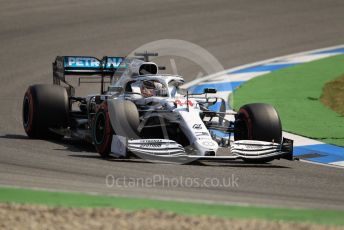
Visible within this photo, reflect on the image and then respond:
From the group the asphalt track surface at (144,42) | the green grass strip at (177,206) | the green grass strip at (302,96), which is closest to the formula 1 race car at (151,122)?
the asphalt track surface at (144,42)

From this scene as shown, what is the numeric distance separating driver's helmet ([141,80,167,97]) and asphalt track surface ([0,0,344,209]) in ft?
3.87

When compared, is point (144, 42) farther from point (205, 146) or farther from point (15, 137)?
point (205, 146)

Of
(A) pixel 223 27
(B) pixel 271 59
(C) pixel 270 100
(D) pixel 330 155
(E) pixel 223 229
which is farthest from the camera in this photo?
(A) pixel 223 27

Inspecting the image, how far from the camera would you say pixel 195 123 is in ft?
40.3

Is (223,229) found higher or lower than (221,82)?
lower

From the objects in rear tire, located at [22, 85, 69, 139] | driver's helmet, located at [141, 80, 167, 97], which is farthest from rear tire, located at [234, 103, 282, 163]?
rear tire, located at [22, 85, 69, 139]

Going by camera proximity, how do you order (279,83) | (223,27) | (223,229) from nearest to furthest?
(223,229) < (279,83) < (223,27)

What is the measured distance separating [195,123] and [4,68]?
9837 millimetres

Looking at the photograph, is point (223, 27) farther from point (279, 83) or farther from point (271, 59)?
point (279, 83)

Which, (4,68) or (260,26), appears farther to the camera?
(260,26)

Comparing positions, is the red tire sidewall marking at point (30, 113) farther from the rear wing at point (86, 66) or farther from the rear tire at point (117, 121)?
the rear tire at point (117, 121)

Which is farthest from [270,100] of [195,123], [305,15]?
[305,15]

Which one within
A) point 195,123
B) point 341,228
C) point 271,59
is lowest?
point 341,228

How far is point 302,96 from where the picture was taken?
60.7ft
